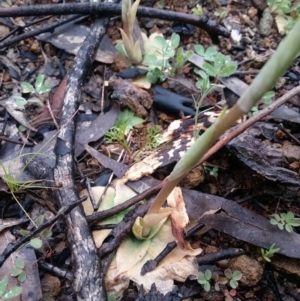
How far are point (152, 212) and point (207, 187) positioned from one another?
28cm

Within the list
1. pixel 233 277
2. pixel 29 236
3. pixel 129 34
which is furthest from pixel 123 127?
pixel 233 277

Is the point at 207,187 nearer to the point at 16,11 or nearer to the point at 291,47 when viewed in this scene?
the point at 291,47

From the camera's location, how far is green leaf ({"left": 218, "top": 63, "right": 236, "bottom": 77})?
1520 mm

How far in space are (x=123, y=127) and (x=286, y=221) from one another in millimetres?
610

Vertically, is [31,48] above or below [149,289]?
above

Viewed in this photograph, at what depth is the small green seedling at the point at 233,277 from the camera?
1.22 meters

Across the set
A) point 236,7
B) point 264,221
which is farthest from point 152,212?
point 236,7

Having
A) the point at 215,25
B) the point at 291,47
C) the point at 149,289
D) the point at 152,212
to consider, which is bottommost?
the point at 149,289

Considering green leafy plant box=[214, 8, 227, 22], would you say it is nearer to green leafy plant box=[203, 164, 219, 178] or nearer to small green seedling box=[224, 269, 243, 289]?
green leafy plant box=[203, 164, 219, 178]

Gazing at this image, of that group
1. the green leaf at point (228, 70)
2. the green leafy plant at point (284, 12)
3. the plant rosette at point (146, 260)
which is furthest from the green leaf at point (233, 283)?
the green leafy plant at point (284, 12)

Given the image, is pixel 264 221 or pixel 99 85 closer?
pixel 264 221

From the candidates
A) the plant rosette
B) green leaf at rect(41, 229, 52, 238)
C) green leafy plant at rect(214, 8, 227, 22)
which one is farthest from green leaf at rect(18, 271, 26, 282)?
green leafy plant at rect(214, 8, 227, 22)

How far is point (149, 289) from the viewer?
119cm

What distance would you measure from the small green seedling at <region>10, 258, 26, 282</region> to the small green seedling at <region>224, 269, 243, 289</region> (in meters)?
0.57
